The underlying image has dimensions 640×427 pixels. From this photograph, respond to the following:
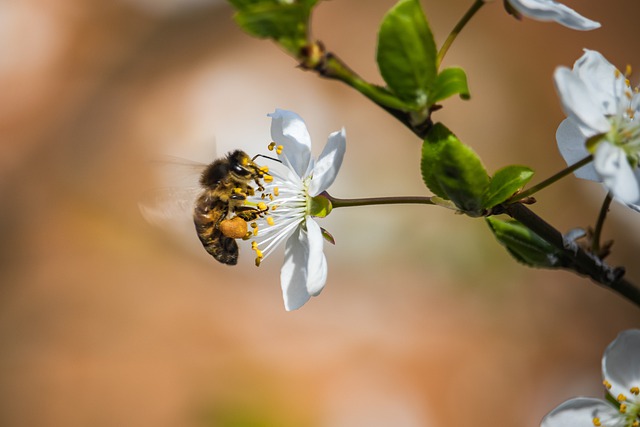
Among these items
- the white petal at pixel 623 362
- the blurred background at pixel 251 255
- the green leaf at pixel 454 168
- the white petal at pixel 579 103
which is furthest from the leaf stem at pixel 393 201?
the blurred background at pixel 251 255

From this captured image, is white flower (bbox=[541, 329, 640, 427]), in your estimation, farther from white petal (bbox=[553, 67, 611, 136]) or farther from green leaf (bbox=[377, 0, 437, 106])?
green leaf (bbox=[377, 0, 437, 106])

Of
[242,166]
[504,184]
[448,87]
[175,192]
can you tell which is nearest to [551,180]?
[504,184]

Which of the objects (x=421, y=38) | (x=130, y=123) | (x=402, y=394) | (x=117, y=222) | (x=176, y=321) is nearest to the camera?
(x=421, y=38)

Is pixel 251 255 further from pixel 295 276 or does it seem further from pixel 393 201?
pixel 393 201

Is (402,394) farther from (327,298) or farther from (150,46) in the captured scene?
(150,46)

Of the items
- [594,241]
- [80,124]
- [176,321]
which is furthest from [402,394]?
[80,124]

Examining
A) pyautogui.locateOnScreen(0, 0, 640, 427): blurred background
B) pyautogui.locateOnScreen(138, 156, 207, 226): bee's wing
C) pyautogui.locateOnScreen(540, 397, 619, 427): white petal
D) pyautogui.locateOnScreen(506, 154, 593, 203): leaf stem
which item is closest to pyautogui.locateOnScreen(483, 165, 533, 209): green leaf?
pyautogui.locateOnScreen(506, 154, 593, 203): leaf stem
